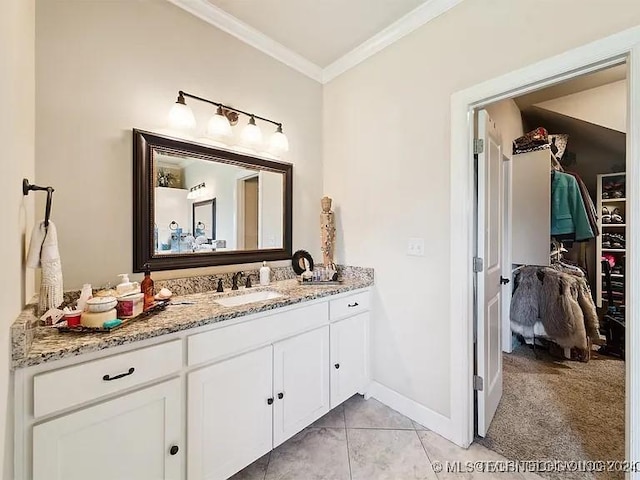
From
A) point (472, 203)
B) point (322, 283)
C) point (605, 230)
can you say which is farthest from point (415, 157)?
point (605, 230)

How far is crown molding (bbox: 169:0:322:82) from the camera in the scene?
1.76m

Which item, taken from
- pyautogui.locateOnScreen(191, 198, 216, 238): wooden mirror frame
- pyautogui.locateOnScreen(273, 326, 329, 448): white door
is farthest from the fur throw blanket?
pyautogui.locateOnScreen(191, 198, 216, 238): wooden mirror frame

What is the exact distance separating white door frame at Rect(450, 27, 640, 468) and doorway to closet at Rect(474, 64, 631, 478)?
0.11 m

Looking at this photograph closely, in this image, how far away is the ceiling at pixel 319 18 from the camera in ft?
5.86

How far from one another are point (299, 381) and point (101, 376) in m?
1.00

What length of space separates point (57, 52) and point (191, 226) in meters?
1.03

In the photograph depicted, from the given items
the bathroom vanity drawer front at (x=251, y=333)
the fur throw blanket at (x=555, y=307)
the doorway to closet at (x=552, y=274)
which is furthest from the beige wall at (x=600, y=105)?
the bathroom vanity drawer front at (x=251, y=333)

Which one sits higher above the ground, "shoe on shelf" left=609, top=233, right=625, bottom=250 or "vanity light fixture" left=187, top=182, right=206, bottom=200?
"vanity light fixture" left=187, top=182, right=206, bottom=200

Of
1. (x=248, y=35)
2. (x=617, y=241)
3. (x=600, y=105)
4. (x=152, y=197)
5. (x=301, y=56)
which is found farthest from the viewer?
(x=617, y=241)

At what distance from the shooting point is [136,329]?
Result: 1.09m

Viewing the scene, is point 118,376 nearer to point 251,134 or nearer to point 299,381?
point 299,381

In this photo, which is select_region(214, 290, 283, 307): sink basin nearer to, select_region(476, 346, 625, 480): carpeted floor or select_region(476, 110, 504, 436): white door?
select_region(476, 110, 504, 436): white door

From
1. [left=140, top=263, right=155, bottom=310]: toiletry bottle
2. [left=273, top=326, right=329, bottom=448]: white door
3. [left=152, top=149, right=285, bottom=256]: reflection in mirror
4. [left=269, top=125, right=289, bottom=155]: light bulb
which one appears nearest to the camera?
[left=140, top=263, right=155, bottom=310]: toiletry bottle

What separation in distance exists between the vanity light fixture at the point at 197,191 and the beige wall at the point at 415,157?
3.72 feet
